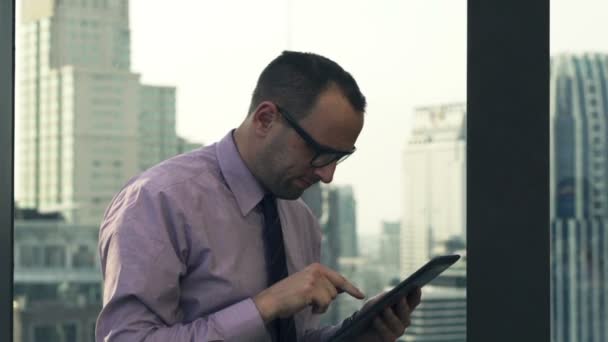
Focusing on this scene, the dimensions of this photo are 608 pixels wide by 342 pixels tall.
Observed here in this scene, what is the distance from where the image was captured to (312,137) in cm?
131

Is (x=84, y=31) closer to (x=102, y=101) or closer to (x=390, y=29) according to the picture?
(x=102, y=101)

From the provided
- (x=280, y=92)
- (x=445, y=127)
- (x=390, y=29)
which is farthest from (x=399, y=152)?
(x=280, y=92)

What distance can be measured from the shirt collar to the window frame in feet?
0.97

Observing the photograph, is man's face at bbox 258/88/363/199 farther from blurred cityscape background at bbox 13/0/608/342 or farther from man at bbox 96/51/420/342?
blurred cityscape background at bbox 13/0/608/342

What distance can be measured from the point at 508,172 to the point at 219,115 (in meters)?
4.35

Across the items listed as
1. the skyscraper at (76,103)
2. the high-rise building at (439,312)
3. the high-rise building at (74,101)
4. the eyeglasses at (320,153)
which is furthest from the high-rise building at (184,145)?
the eyeglasses at (320,153)

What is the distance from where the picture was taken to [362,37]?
553 cm

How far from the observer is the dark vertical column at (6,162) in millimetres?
1772

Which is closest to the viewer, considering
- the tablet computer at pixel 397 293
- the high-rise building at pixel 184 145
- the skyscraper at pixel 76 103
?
the tablet computer at pixel 397 293

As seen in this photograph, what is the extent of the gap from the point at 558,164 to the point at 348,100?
3686 millimetres

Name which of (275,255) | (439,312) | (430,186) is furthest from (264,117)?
(439,312)

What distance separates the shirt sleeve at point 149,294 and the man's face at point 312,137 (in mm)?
161

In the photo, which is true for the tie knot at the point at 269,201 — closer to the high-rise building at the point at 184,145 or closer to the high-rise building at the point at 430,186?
the high-rise building at the point at 184,145

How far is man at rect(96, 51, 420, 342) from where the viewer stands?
1247mm
